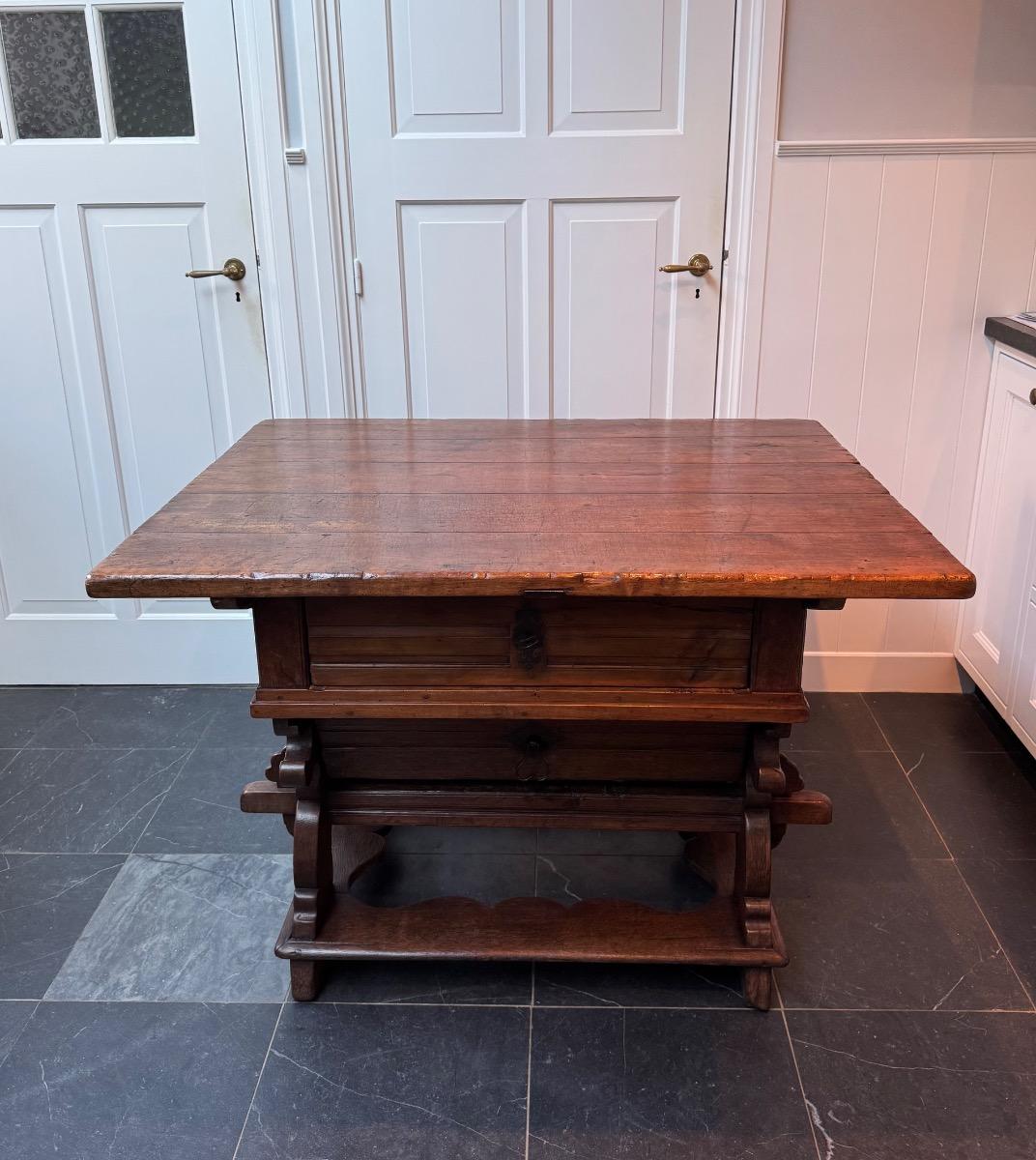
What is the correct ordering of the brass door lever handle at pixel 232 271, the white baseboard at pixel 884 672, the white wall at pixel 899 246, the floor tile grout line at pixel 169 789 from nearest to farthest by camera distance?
the floor tile grout line at pixel 169 789 < the white wall at pixel 899 246 < the brass door lever handle at pixel 232 271 < the white baseboard at pixel 884 672

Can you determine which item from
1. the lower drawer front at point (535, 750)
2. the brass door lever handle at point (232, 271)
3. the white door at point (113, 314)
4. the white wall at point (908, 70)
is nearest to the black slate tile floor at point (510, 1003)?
the lower drawer front at point (535, 750)

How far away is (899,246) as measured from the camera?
95.5 inches

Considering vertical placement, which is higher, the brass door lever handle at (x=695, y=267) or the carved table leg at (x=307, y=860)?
the brass door lever handle at (x=695, y=267)

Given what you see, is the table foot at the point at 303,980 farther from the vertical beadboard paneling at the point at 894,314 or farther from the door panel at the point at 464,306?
the vertical beadboard paneling at the point at 894,314

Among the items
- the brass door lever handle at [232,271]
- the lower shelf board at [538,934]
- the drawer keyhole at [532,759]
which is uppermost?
the brass door lever handle at [232,271]

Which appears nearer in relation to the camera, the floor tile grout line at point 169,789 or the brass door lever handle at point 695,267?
the floor tile grout line at point 169,789

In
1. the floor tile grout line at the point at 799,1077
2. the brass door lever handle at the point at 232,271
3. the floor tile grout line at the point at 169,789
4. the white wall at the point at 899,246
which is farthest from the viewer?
the brass door lever handle at the point at 232,271

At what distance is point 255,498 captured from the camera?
5.44 ft

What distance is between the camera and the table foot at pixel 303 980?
1.75 m

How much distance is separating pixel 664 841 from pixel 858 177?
1507mm

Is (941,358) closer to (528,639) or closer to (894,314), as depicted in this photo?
(894,314)

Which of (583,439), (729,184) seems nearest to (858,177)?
(729,184)

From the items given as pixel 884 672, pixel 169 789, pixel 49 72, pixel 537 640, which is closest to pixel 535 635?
pixel 537 640

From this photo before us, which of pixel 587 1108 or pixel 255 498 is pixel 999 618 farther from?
pixel 255 498
